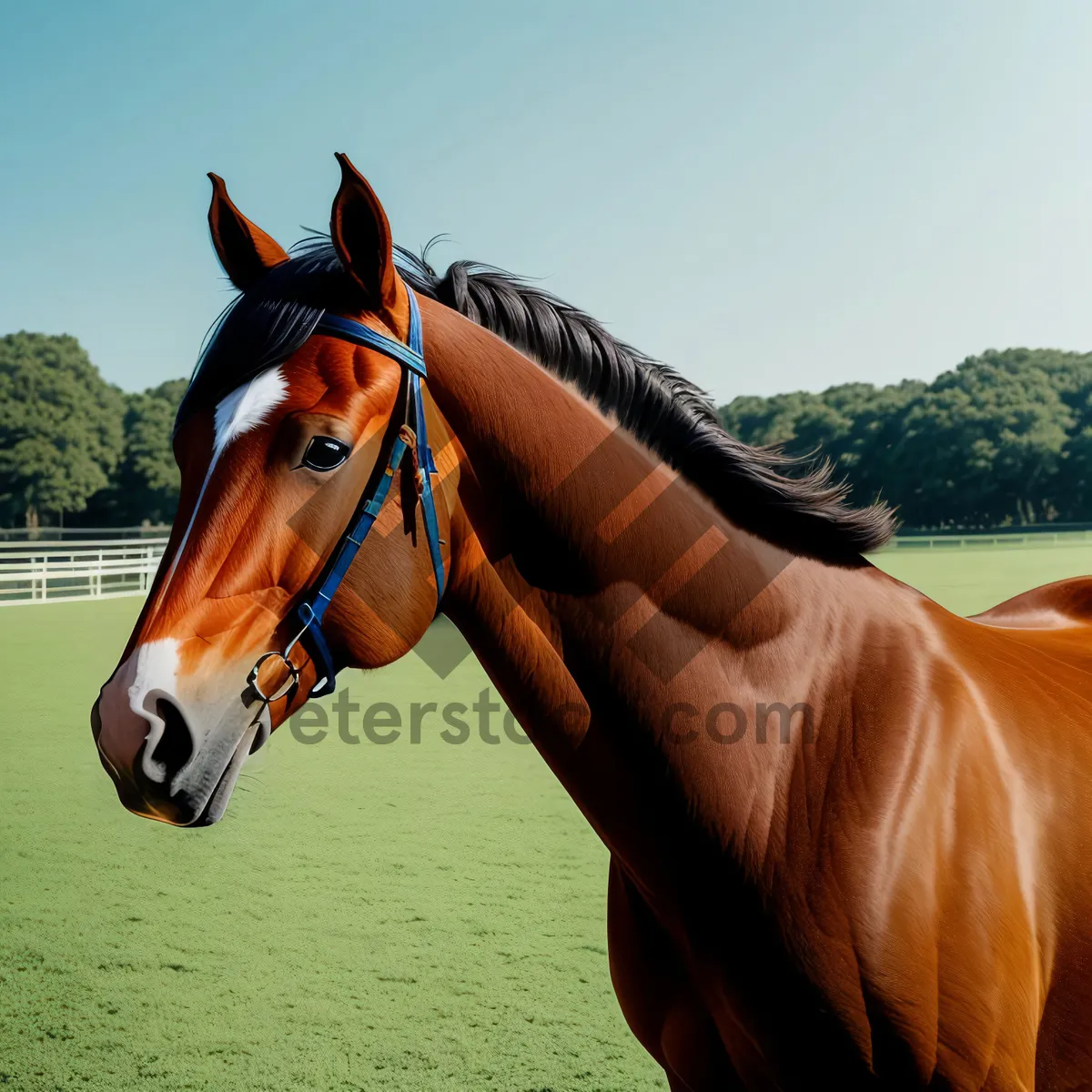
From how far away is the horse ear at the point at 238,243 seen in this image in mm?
1666

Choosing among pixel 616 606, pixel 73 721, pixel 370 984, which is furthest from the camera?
pixel 73 721

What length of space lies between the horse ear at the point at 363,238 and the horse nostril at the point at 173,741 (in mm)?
763

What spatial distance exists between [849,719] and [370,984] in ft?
8.87

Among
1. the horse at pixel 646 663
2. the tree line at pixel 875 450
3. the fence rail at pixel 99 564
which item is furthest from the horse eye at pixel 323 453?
the tree line at pixel 875 450

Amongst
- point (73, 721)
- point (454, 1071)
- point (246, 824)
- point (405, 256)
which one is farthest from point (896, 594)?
point (73, 721)

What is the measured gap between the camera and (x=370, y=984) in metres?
3.45

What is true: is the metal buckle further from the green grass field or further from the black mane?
the black mane

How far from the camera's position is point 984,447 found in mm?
51781

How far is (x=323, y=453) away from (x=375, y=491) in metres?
0.11

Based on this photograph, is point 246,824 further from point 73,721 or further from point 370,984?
point 73,721

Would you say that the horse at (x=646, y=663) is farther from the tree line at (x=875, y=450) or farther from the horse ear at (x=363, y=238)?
the tree line at (x=875, y=450)

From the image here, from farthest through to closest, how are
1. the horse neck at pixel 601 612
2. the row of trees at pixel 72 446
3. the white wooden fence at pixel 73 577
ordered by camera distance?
the row of trees at pixel 72 446
the white wooden fence at pixel 73 577
the horse neck at pixel 601 612

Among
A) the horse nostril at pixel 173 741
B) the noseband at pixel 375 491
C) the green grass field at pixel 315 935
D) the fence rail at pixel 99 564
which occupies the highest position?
the noseband at pixel 375 491

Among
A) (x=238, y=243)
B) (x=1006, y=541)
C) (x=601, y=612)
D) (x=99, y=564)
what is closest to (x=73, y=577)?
(x=99, y=564)
